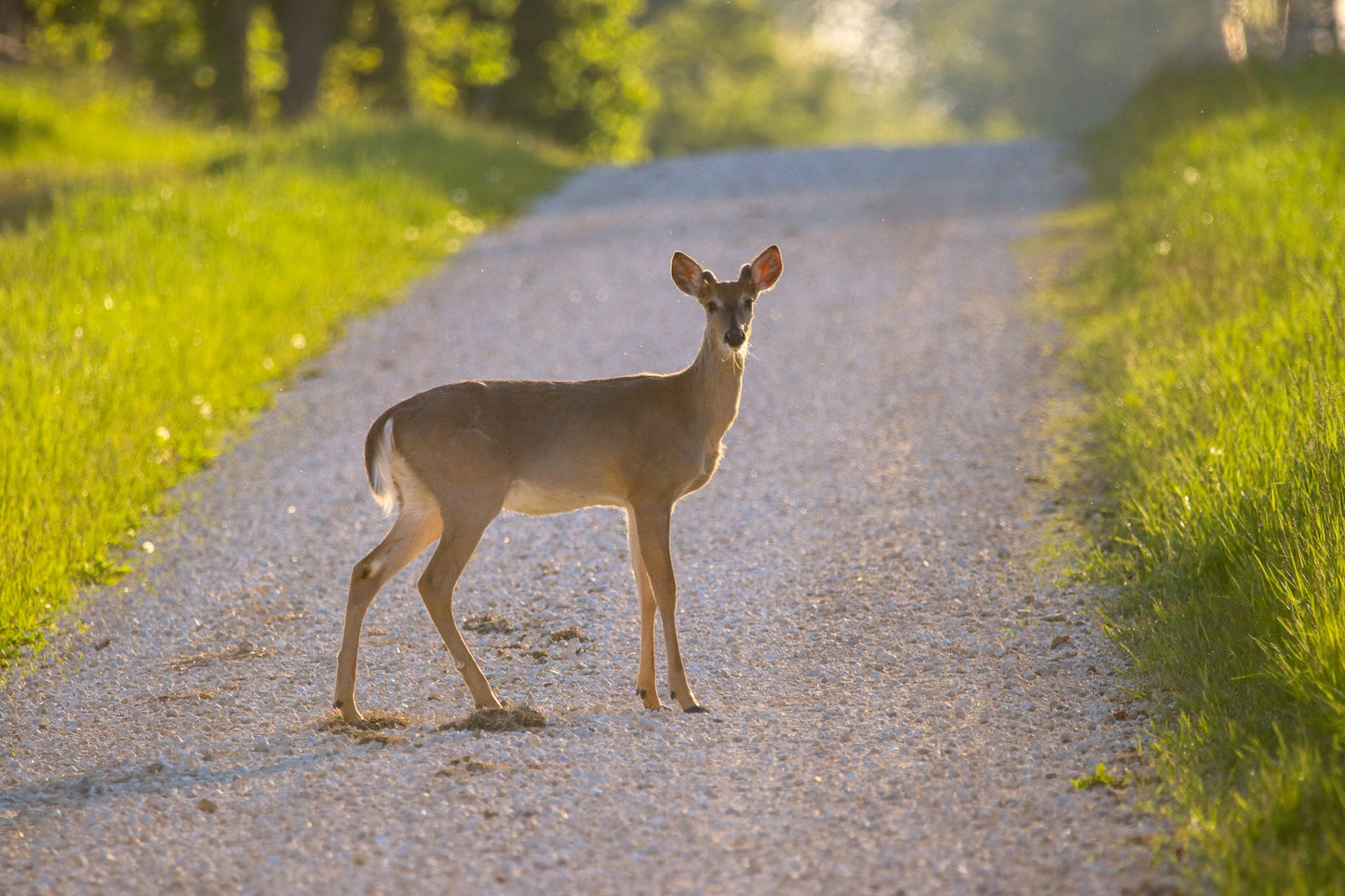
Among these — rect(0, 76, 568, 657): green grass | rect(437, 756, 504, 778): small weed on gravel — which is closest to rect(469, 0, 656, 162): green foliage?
rect(0, 76, 568, 657): green grass

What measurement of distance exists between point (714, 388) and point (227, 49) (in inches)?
938

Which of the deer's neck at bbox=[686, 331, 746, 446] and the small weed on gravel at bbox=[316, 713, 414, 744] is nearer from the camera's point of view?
the small weed on gravel at bbox=[316, 713, 414, 744]

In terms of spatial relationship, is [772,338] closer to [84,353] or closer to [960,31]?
[84,353]

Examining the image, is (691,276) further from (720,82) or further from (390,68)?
(720,82)

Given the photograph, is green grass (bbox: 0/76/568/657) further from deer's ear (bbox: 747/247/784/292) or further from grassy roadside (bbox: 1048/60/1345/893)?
grassy roadside (bbox: 1048/60/1345/893)

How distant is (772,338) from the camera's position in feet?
38.2

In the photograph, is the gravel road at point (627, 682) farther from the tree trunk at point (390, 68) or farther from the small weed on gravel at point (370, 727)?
the tree trunk at point (390, 68)

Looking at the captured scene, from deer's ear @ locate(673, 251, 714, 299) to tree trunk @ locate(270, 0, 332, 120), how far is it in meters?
20.0

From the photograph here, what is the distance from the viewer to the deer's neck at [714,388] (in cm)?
597

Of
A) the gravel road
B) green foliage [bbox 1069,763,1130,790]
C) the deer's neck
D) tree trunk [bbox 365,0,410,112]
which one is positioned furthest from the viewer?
tree trunk [bbox 365,0,410,112]

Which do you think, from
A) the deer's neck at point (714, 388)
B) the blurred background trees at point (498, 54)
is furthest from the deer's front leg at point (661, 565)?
the blurred background trees at point (498, 54)

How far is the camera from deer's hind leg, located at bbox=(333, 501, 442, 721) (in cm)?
561

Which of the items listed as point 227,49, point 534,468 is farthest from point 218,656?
point 227,49

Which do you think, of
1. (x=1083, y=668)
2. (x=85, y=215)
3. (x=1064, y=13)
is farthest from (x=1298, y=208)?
(x=1064, y=13)
